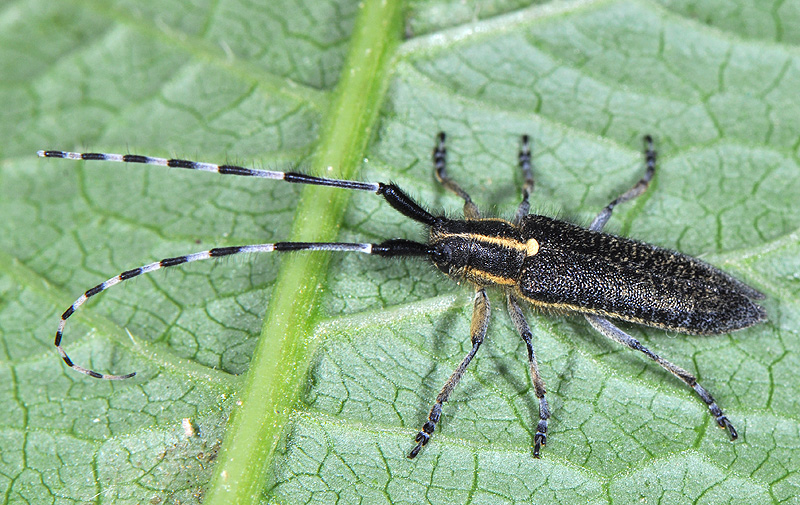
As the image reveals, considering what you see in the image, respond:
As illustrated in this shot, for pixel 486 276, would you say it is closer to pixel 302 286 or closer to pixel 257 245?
pixel 302 286

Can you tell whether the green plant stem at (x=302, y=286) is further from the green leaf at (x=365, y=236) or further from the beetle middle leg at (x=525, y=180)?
the beetle middle leg at (x=525, y=180)

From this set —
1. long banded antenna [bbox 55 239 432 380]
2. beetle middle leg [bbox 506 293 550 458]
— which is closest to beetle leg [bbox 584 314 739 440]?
beetle middle leg [bbox 506 293 550 458]

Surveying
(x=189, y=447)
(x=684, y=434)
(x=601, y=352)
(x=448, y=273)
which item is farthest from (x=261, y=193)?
(x=684, y=434)

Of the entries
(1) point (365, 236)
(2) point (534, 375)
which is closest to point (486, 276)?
(2) point (534, 375)

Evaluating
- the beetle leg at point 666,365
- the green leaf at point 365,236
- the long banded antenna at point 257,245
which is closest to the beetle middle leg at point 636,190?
the green leaf at point 365,236

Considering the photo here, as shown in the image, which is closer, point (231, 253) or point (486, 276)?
point (231, 253)

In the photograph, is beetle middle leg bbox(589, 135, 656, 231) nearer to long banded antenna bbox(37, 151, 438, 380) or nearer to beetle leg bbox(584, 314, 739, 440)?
beetle leg bbox(584, 314, 739, 440)
